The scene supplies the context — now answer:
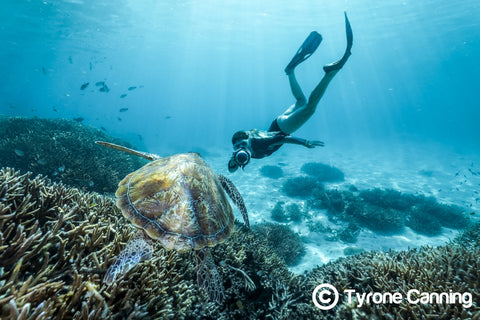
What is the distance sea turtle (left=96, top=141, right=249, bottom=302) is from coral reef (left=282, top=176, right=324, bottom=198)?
42.1ft

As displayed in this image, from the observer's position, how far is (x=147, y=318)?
2.00m

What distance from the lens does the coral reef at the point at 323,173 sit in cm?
1912

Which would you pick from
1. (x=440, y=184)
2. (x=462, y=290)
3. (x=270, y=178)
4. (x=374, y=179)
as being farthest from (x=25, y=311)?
(x=440, y=184)

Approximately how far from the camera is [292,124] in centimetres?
808

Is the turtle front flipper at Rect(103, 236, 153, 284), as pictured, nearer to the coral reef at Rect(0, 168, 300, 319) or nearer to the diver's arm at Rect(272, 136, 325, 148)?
the coral reef at Rect(0, 168, 300, 319)

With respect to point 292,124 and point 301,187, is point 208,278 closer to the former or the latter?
point 292,124

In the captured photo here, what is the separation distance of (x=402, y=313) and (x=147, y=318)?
337 cm

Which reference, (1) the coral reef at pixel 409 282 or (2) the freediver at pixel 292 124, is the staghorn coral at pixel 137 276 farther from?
(2) the freediver at pixel 292 124

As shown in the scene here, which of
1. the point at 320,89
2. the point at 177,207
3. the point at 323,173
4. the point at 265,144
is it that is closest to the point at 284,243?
the point at 265,144

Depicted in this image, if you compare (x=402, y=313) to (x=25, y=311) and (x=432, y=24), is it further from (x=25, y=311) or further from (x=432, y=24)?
(x=432, y=24)

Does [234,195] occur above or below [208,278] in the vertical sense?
above

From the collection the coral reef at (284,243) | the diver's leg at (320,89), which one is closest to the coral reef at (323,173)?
the coral reef at (284,243)

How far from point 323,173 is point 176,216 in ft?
64.2

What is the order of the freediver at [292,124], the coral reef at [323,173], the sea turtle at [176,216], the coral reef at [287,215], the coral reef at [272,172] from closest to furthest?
1. the sea turtle at [176,216]
2. the freediver at [292,124]
3. the coral reef at [287,215]
4. the coral reef at [323,173]
5. the coral reef at [272,172]
